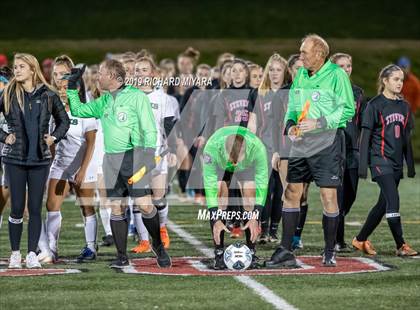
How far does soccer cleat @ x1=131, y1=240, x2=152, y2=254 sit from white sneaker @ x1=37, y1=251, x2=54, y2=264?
1.28 metres

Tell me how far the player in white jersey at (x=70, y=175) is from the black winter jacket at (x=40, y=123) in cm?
76

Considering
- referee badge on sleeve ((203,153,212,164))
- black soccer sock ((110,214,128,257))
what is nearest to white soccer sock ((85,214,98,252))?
black soccer sock ((110,214,128,257))

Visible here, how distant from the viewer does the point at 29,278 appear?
10445mm

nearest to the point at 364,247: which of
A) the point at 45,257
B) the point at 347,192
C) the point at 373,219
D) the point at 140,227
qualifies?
the point at 373,219

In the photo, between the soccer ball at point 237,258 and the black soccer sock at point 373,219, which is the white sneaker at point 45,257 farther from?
the black soccer sock at point 373,219

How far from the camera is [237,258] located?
1091 cm

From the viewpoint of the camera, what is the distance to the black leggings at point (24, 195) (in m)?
11.0

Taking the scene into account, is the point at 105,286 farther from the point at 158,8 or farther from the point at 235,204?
the point at 158,8

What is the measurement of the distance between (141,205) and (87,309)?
228 centimetres

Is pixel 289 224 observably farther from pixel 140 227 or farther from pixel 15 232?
pixel 15 232

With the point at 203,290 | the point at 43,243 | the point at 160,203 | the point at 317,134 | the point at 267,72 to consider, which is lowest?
the point at 203,290

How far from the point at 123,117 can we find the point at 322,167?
1.84 meters

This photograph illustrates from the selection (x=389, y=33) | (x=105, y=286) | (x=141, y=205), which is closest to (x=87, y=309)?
(x=105, y=286)

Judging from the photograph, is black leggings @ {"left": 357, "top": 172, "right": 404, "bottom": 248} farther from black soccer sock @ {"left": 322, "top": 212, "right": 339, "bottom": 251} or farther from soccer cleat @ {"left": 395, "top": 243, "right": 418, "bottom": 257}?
black soccer sock @ {"left": 322, "top": 212, "right": 339, "bottom": 251}
